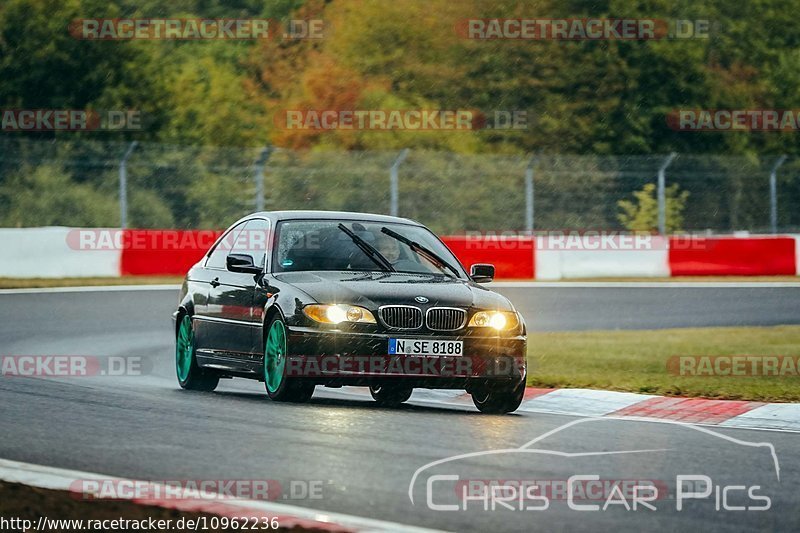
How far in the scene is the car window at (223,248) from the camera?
12.2 meters

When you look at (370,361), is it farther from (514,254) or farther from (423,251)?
(514,254)

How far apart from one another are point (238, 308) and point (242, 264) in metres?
0.39

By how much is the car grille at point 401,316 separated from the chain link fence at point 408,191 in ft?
61.9

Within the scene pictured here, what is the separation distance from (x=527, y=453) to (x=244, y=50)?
45747 mm

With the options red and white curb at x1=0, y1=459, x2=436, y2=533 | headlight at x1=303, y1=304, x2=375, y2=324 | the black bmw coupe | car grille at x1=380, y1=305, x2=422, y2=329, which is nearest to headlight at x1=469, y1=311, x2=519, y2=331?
the black bmw coupe

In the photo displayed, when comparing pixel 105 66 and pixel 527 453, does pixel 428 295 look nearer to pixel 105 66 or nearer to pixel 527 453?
pixel 527 453

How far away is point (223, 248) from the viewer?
1243cm

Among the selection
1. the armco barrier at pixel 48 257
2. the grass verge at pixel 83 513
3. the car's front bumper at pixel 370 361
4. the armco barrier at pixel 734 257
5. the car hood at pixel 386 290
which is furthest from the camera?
the armco barrier at pixel 734 257

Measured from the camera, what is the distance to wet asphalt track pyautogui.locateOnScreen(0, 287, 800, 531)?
6.66m

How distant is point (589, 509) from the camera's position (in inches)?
264

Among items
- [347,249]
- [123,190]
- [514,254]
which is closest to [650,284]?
[514,254]

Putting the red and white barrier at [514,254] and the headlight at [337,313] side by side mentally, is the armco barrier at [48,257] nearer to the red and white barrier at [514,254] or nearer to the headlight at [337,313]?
the red and white barrier at [514,254]

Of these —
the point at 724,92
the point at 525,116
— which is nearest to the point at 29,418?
the point at 525,116

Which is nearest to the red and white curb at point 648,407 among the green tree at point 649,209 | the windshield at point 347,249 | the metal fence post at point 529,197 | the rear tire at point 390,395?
the rear tire at point 390,395
